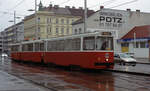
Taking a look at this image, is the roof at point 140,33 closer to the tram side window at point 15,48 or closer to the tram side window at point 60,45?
the tram side window at point 15,48

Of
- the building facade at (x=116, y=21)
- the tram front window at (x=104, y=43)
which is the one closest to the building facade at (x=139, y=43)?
the building facade at (x=116, y=21)

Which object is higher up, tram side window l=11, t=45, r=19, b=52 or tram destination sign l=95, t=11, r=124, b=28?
tram destination sign l=95, t=11, r=124, b=28

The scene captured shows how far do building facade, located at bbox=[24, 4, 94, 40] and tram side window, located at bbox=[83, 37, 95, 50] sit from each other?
61.2 meters

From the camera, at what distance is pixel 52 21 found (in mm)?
84562

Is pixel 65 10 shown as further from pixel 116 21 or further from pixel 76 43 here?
pixel 76 43

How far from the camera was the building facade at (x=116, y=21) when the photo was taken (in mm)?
57500

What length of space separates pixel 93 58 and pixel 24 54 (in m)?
17.3

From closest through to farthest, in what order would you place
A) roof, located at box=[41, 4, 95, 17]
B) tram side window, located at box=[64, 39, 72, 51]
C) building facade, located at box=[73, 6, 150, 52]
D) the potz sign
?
1. tram side window, located at box=[64, 39, 72, 51]
2. the potz sign
3. building facade, located at box=[73, 6, 150, 52]
4. roof, located at box=[41, 4, 95, 17]

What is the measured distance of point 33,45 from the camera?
30719mm

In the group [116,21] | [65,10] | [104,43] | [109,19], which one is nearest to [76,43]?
[104,43]

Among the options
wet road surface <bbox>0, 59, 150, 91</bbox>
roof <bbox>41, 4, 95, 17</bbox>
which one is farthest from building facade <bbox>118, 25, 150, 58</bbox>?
wet road surface <bbox>0, 59, 150, 91</bbox>

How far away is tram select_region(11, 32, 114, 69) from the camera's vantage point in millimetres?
18984

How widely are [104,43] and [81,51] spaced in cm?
190

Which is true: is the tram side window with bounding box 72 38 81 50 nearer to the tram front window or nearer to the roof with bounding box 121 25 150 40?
the tram front window
